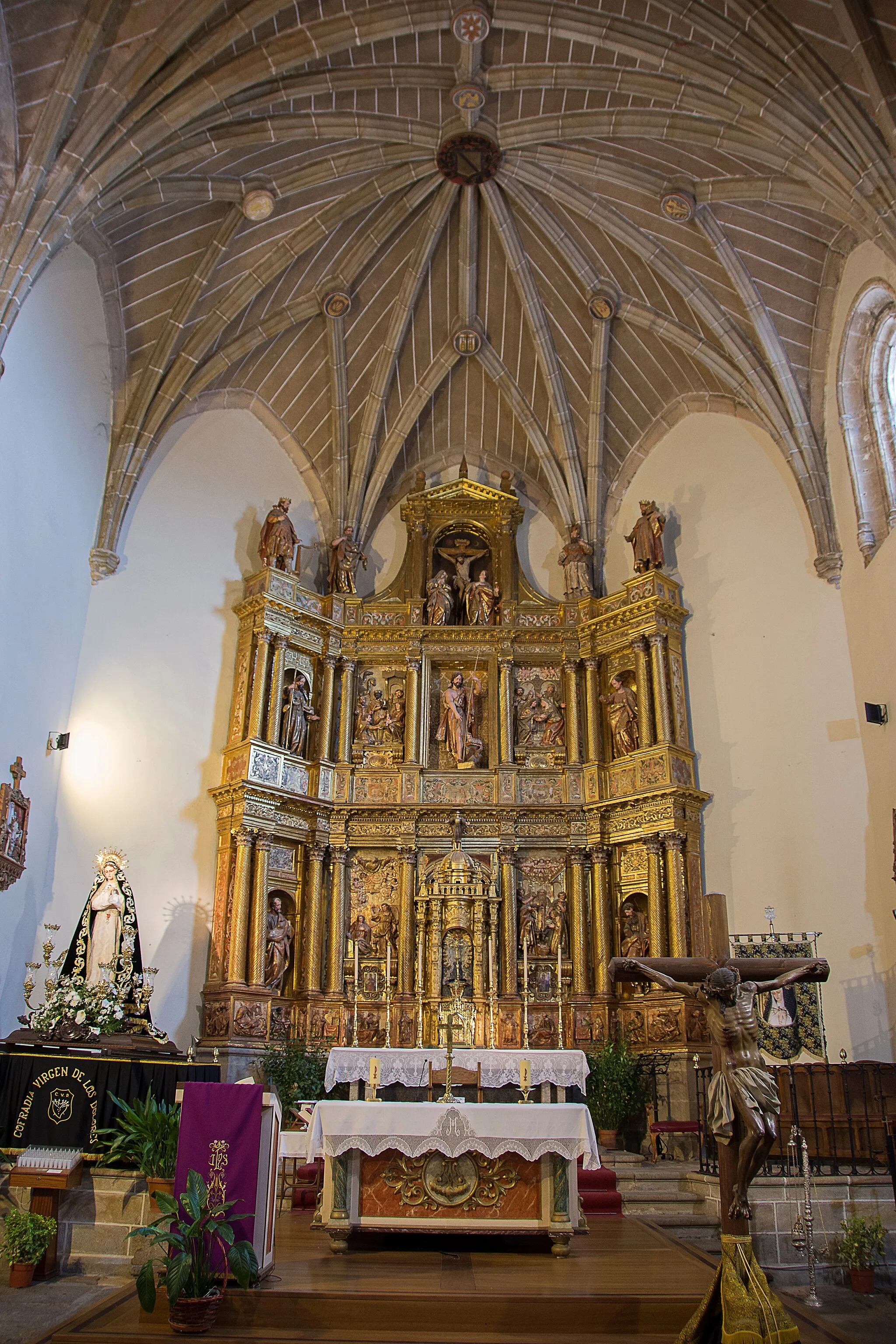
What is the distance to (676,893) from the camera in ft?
49.9

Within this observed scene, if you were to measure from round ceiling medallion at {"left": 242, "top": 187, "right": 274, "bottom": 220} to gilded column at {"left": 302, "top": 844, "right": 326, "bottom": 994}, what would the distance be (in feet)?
31.4

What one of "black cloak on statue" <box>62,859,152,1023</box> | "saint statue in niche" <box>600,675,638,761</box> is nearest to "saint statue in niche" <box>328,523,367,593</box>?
"saint statue in niche" <box>600,675,638,761</box>

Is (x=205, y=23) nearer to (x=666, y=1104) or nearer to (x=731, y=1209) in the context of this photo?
(x=731, y=1209)

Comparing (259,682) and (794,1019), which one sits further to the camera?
(259,682)

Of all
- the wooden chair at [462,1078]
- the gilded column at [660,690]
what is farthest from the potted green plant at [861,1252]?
the gilded column at [660,690]

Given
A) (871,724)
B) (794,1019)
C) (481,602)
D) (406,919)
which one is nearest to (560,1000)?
(406,919)

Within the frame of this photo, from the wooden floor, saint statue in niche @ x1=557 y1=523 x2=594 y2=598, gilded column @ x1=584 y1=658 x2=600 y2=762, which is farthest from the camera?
saint statue in niche @ x1=557 y1=523 x2=594 y2=598

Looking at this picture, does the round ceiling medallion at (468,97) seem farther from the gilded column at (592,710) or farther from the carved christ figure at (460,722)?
the carved christ figure at (460,722)

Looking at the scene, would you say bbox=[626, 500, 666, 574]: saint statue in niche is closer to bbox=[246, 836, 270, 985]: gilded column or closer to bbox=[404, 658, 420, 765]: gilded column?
bbox=[404, 658, 420, 765]: gilded column

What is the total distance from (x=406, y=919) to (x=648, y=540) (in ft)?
23.2

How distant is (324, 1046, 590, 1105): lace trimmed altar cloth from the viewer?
12.4 m

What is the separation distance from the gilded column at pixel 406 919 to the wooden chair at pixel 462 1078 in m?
2.28

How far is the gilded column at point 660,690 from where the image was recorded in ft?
53.0

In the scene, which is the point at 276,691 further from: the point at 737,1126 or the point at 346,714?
the point at 737,1126
